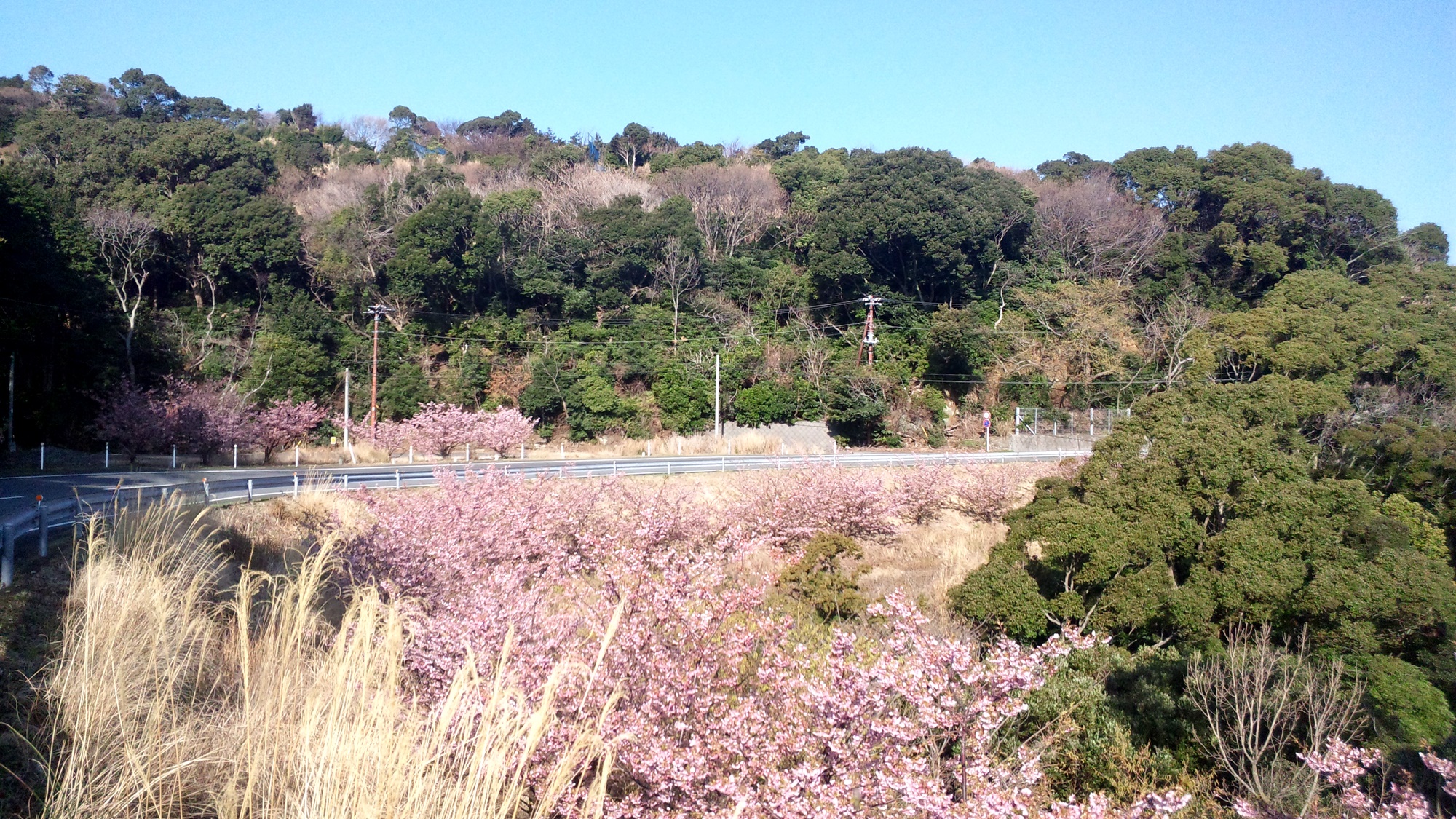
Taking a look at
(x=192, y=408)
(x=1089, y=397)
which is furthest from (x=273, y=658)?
(x=1089, y=397)

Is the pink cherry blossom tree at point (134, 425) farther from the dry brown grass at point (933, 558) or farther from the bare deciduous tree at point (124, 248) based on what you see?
the dry brown grass at point (933, 558)

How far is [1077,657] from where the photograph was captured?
1004 centimetres

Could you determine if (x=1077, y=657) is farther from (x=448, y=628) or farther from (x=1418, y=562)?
(x=448, y=628)

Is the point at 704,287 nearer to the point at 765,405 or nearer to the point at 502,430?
the point at 765,405

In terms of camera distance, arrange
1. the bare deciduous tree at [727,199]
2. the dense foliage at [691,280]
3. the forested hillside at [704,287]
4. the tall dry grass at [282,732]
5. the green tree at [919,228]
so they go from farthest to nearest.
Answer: the bare deciduous tree at [727,199] → the green tree at [919,228] → the dense foliage at [691,280] → the forested hillside at [704,287] → the tall dry grass at [282,732]

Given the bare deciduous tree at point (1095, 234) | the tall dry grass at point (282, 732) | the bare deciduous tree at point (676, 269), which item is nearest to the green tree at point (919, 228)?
the bare deciduous tree at point (1095, 234)

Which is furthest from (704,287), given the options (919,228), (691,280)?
(919,228)

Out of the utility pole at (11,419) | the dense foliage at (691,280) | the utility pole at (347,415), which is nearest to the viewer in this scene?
the utility pole at (11,419)

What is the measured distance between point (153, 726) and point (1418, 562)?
40.8 ft

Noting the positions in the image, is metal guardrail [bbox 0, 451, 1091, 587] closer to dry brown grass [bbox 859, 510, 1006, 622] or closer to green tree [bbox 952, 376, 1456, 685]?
dry brown grass [bbox 859, 510, 1006, 622]

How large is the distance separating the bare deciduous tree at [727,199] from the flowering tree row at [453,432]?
1574cm

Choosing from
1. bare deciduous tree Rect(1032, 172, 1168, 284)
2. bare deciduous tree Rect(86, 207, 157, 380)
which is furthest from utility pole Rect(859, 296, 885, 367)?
bare deciduous tree Rect(86, 207, 157, 380)

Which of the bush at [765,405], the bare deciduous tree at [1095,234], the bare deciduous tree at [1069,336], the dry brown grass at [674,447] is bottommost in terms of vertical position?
the dry brown grass at [674,447]

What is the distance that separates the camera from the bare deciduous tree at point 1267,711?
7.80m
